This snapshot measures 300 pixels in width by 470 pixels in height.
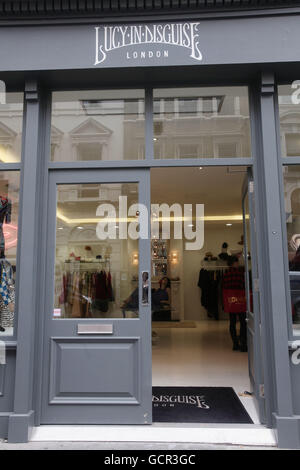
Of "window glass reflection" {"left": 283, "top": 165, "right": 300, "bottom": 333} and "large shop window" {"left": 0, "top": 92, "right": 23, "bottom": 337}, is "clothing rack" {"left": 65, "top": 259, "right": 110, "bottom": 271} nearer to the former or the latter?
"large shop window" {"left": 0, "top": 92, "right": 23, "bottom": 337}

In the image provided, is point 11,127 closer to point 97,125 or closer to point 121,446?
point 97,125

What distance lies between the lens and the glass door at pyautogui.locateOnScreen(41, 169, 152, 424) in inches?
111

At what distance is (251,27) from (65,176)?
6.78 feet

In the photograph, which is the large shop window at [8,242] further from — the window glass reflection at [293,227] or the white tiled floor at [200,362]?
the window glass reflection at [293,227]

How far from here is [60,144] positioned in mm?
3168

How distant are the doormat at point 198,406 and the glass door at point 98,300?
1.31 ft

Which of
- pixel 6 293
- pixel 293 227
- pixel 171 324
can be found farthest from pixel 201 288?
pixel 6 293

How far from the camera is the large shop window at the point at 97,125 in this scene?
3.13 m

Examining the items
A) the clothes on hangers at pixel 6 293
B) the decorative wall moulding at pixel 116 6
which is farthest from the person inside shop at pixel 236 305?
the decorative wall moulding at pixel 116 6

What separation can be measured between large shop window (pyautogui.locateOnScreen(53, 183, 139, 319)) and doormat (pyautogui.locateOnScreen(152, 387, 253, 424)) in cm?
105

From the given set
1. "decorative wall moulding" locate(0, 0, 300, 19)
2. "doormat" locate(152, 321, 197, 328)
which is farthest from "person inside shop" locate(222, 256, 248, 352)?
"decorative wall moulding" locate(0, 0, 300, 19)

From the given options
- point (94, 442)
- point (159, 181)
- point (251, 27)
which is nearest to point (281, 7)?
point (251, 27)

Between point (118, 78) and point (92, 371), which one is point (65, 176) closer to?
point (118, 78)

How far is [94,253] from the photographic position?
10.1 feet
